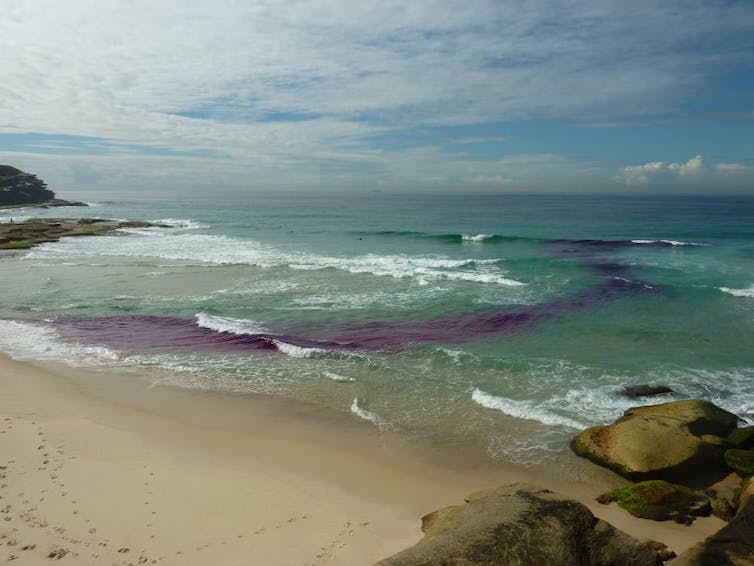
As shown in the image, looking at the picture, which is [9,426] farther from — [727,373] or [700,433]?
[727,373]

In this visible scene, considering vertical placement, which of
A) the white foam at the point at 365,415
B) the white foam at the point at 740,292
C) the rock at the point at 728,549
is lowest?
the white foam at the point at 365,415

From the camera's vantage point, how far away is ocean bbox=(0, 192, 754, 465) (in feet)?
44.8

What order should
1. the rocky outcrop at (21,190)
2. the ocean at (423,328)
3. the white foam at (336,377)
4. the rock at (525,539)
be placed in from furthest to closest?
the rocky outcrop at (21,190) → the white foam at (336,377) → the ocean at (423,328) → the rock at (525,539)

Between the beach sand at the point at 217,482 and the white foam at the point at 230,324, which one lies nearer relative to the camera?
the beach sand at the point at 217,482

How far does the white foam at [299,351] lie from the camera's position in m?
17.3

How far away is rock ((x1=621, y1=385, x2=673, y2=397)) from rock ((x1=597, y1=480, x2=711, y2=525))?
475 cm

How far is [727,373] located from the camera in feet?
51.5

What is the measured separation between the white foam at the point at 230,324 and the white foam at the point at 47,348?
395cm

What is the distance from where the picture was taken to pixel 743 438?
10.9 metres

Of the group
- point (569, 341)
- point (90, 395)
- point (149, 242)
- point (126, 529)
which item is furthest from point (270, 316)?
point (149, 242)

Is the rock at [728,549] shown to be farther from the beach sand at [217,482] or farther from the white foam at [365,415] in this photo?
the white foam at [365,415]

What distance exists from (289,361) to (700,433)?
39.1 feet

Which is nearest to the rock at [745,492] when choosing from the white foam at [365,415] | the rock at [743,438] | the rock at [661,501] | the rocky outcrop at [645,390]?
the rock at [661,501]

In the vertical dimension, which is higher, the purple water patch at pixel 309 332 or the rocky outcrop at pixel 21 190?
the rocky outcrop at pixel 21 190
